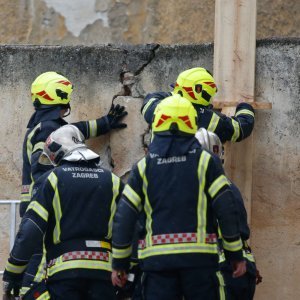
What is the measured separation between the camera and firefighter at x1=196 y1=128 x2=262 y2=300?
842 cm

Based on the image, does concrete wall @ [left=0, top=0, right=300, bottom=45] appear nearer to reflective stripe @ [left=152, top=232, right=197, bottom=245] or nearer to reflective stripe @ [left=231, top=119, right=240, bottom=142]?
reflective stripe @ [left=231, top=119, right=240, bottom=142]

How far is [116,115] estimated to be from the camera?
402 inches

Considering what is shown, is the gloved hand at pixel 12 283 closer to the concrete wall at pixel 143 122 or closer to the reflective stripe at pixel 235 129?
the concrete wall at pixel 143 122

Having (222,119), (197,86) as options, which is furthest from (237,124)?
(197,86)

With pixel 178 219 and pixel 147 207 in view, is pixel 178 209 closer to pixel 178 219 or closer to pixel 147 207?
pixel 178 219

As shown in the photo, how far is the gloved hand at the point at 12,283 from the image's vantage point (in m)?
8.43

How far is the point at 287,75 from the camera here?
393 inches

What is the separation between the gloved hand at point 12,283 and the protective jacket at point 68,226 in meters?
0.05

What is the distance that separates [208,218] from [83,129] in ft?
7.52

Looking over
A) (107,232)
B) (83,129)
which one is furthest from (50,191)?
(83,129)

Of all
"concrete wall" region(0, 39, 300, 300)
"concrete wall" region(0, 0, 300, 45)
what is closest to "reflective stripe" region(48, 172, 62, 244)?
"concrete wall" region(0, 39, 300, 300)

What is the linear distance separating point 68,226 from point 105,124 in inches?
77.7

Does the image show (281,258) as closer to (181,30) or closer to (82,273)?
(82,273)

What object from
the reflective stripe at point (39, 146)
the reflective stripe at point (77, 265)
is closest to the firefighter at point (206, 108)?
the reflective stripe at point (39, 146)
